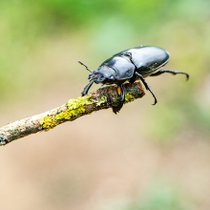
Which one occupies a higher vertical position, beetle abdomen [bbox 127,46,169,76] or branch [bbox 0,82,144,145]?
beetle abdomen [bbox 127,46,169,76]

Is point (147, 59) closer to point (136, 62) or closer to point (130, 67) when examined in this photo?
point (136, 62)

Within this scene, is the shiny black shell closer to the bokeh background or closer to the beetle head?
the beetle head

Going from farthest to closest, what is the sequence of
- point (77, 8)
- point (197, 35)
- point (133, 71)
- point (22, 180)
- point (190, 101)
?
point (77, 8) < point (197, 35) < point (190, 101) < point (22, 180) < point (133, 71)

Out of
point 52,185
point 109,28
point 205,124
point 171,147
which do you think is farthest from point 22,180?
point 109,28

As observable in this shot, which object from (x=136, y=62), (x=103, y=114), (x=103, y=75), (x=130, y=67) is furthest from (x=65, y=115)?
(x=103, y=114)

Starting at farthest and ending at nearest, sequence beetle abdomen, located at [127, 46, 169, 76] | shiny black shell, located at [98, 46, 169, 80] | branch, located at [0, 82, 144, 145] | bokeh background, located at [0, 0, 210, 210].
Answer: bokeh background, located at [0, 0, 210, 210] → beetle abdomen, located at [127, 46, 169, 76] → shiny black shell, located at [98, 46, 169, 80] → branch, located at [0, 82, 144, 145]

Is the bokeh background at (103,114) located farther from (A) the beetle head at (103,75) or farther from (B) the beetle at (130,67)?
(A) the beetle head at (103,75)

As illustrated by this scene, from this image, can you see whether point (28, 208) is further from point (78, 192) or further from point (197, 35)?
point (197, 35)

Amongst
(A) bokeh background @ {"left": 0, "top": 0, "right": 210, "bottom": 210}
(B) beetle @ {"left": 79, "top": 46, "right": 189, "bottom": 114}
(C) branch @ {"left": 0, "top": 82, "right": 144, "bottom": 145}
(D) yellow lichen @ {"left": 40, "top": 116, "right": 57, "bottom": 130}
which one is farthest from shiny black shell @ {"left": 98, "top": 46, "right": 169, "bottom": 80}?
(A) bokeh background @ {"left": 0, "top": 0, "right": 210, "bottom": 210}
